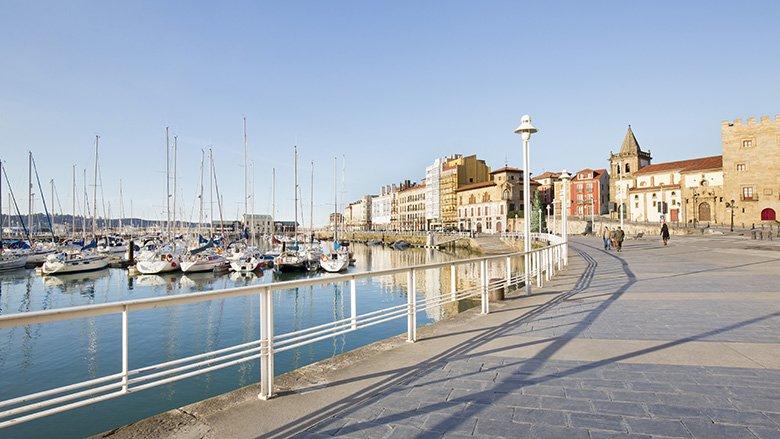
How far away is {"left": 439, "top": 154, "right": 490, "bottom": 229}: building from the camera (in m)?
117

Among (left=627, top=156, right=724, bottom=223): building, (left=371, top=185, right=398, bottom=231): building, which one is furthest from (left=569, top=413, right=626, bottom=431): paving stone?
(left=371, top=185, right=398, bottom=231): building

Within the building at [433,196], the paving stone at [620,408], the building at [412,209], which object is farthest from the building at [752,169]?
the paving stone at [620,408]

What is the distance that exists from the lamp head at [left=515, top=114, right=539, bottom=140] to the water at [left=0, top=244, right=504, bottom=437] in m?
6.53

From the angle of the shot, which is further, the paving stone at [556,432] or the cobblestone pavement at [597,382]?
the cobblestone pavement at [597,382]

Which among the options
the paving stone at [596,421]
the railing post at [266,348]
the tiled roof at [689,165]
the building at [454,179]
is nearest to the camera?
the paving stone at [596,421]

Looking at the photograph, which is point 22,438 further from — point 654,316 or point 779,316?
point 779,316

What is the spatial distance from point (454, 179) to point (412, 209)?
83.5ft

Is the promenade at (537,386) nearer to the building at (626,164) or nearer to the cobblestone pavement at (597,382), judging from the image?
the cobblestone pavement at (597,382)

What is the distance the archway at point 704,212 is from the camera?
72.8 metres

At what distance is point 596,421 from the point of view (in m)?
3.90

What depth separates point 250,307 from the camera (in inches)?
900

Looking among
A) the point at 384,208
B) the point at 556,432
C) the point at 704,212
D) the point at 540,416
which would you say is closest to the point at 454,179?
the point at 384,208

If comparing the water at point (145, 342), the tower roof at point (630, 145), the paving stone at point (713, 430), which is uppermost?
the tower roof at point (630, 145)

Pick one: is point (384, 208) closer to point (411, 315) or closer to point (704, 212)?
point (704, 212)
